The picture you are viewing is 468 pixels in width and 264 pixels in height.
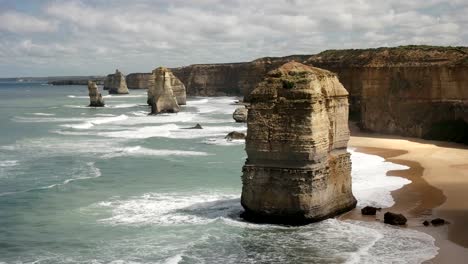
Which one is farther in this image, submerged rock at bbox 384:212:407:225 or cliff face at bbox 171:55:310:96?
cliff face at bbox 171:55:310:96

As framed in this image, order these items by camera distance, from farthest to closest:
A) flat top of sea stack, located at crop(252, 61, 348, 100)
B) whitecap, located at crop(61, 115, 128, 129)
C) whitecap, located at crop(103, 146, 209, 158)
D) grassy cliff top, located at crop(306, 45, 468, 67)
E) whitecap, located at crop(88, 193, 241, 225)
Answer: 1. whitecap, located at crop(61, 115, 128, 129)
2. grassy cliff top, located at crop(306, 45, 468, 67)
3. whitecap, located at crop(103, 146, 209, 158)
4. whitecap, located at crop(88, 193, 241, 225)
5. flat top of sea stack, located at crop(252, 61, 348, 100)

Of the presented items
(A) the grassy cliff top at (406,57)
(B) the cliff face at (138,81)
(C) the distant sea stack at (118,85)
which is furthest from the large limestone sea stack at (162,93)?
(B) the cliff face at (138,81)

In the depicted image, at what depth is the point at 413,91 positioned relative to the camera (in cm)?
4259

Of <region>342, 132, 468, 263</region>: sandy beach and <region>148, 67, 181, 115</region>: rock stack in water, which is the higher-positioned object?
<region>148, 67, 181, 115</region>: rock stack in water

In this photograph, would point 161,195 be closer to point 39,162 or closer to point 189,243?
point 189,243

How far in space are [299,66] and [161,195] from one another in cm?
840

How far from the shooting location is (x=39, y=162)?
32.2 metres

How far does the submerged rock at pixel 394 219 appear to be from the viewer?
18656 millimetres

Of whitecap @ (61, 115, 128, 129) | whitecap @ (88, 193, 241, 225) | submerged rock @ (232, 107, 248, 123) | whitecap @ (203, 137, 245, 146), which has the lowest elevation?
whitecap @ (88, 193, 241, 225)

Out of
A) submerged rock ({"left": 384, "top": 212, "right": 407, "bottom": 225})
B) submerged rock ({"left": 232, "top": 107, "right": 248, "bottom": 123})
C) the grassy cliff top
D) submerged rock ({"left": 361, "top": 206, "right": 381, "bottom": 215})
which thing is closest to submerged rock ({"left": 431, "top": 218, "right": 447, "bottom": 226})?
submerged rock ({"left": 384, "top": 212, "right": 407, "bottom": 225})

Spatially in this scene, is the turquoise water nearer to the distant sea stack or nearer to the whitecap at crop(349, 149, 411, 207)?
the whitecap at crop(349, 149, 411, 207)

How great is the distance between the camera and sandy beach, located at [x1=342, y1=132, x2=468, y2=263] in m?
17.3

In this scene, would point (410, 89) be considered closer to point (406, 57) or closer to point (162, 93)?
point (406, 57)

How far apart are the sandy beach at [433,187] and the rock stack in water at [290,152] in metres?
2.15
